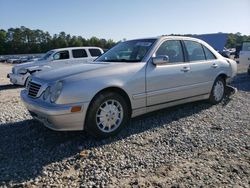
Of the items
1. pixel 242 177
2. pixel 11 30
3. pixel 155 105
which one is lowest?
pixel 242 177

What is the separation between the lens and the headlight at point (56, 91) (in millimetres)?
4025

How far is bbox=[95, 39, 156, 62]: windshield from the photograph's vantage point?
516 cm

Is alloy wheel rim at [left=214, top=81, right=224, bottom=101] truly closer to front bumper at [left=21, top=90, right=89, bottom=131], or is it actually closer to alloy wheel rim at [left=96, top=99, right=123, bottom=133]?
alloy wheel rim at [left=96, top=99, right=123, bottom=133]

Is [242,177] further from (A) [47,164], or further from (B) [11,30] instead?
(B) [11,30]

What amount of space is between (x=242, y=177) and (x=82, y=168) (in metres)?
1.87

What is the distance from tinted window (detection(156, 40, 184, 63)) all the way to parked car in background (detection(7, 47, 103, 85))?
692cm

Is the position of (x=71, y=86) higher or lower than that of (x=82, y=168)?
higher

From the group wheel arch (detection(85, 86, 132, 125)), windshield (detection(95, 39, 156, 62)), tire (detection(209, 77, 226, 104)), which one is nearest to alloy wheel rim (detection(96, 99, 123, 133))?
wheel arch (detection(85, 86, 132, 125))

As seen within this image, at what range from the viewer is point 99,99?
14.0 feet

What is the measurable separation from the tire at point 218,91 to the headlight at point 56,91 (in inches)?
144

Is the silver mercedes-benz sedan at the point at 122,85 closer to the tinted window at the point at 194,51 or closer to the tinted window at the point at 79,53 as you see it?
the tinted window at the point at 194,51

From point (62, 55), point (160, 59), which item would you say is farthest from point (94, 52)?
point (160, 59)

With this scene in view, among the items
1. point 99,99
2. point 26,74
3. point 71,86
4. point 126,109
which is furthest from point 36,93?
point 26,74

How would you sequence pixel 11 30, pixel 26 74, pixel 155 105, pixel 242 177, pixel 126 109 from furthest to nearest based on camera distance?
pixel 11 30, pixel 26 74, pixel 155 105, pixel 126 109, pixel 242 177
